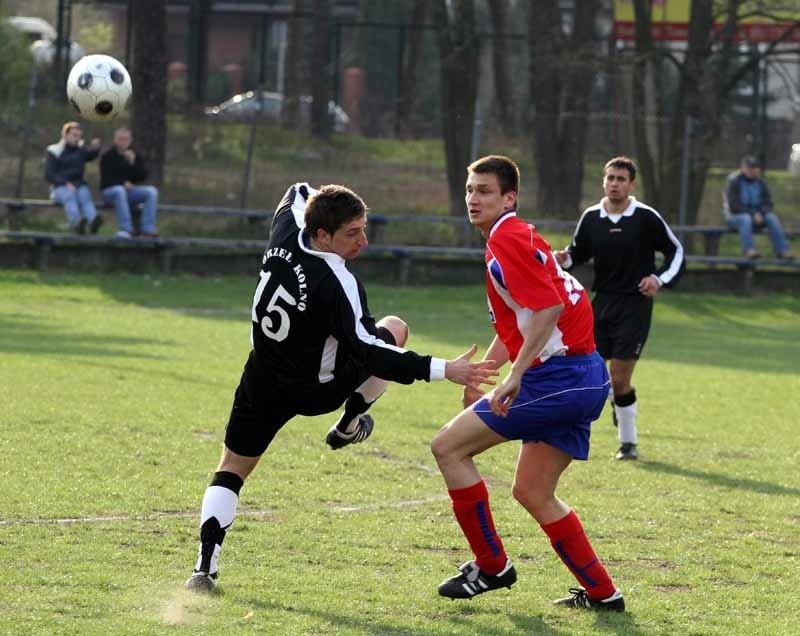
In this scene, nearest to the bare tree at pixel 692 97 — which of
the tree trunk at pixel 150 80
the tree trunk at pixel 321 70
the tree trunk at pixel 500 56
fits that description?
the tree trunk at pixel 500 56

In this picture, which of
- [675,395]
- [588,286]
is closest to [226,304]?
[588,286]

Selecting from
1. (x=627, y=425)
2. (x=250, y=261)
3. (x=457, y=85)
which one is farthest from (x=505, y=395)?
(x=457, y=85)

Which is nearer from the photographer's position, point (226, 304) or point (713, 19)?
point (226, 304)

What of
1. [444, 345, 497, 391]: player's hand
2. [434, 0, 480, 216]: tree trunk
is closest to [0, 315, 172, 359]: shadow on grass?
[444, 345, 497, 391]: player's hand

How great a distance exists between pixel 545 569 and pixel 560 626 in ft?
3.15

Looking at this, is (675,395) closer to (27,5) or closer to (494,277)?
(494,277)

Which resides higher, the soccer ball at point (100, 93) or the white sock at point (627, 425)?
the soccer ball at point (100, 93)

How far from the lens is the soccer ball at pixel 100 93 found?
12570mm

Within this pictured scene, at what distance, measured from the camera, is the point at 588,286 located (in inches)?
882

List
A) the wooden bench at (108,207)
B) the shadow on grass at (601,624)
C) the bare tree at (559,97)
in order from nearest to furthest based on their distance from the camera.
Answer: the shadow on grass at (601,624) → the wooden bench at (108,207) → the bare tree at (559,97)

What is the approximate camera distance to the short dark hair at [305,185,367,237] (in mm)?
5973

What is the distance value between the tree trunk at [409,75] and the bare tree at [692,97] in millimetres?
3778

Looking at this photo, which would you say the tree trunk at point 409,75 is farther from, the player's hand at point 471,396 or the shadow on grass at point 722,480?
the player's hand at point 471,396

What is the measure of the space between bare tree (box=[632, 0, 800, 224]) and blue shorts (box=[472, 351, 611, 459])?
18.1 meters
